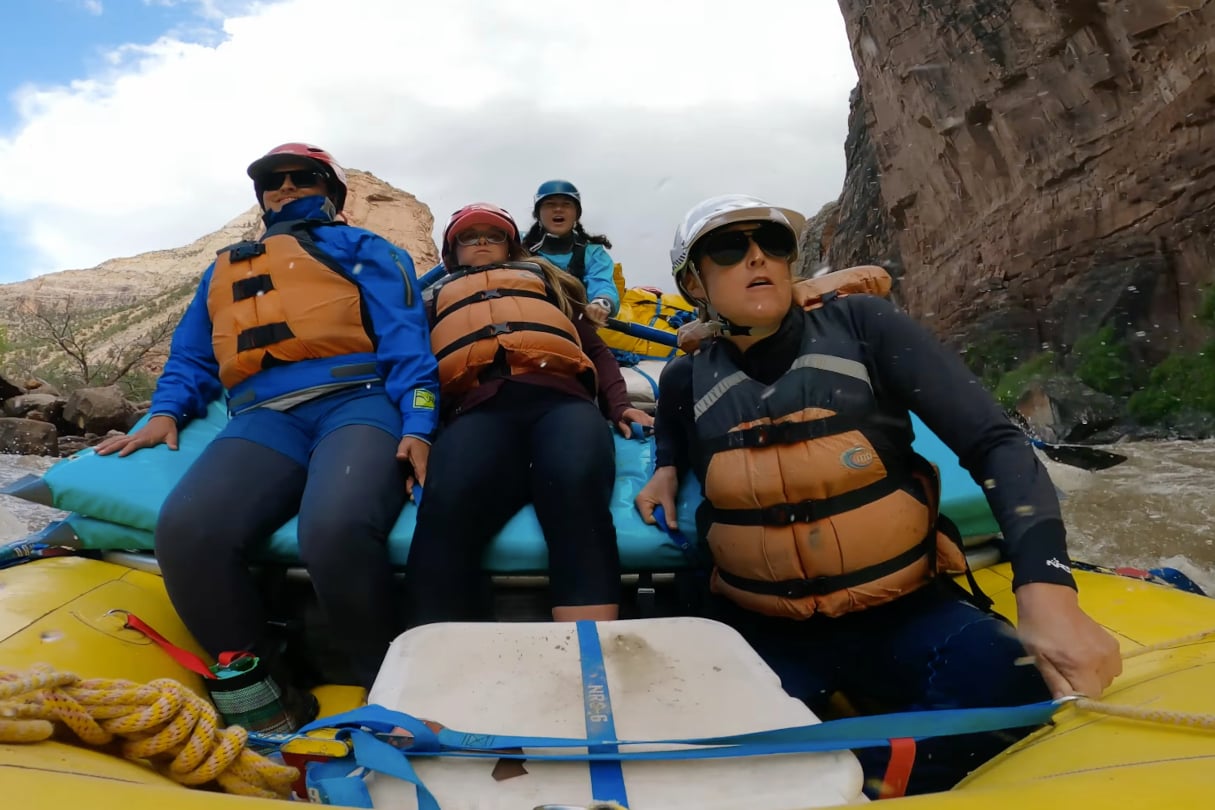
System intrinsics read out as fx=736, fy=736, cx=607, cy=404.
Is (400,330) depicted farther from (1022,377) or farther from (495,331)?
(1022,377)

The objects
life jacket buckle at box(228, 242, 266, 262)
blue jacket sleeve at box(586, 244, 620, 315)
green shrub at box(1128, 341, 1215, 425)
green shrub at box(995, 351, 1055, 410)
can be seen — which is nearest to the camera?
life jacket buckle at box(228, 242, 266, 262)

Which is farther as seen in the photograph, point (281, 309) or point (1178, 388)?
point (1178, 388)

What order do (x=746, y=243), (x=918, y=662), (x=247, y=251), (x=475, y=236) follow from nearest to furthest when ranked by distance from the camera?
(x=918, y=662) < (x=746, y=243) < (x=247, y=251) < (x=475, y=236)

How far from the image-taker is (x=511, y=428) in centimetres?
202

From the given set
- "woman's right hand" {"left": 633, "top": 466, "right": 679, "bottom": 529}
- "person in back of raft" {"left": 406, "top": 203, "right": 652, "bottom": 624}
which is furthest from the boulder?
"woman's right hand" {"left": 633, "top": 466, "right": 679, "bottom": 529}

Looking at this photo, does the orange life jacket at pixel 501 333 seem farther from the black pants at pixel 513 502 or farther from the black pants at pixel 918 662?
the black pants at pixel 918 662

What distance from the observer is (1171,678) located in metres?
1.17

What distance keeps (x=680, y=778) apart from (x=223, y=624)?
49.1 inches

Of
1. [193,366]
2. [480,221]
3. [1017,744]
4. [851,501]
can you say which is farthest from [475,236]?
[1017,744]

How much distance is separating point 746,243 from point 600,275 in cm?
233

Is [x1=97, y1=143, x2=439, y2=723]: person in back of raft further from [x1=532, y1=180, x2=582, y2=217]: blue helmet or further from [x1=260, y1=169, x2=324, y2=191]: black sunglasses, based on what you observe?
[x1=532, y1=180, x2=582, y2=217]: blue helmet

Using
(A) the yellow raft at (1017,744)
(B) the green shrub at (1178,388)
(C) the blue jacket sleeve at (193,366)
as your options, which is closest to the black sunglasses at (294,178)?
(C) the blue jacket sleeve at (193,366)

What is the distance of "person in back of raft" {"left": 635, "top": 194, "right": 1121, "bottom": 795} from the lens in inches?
50.9

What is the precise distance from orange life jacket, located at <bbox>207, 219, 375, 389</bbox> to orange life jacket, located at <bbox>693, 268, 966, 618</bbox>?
49.2 inches
